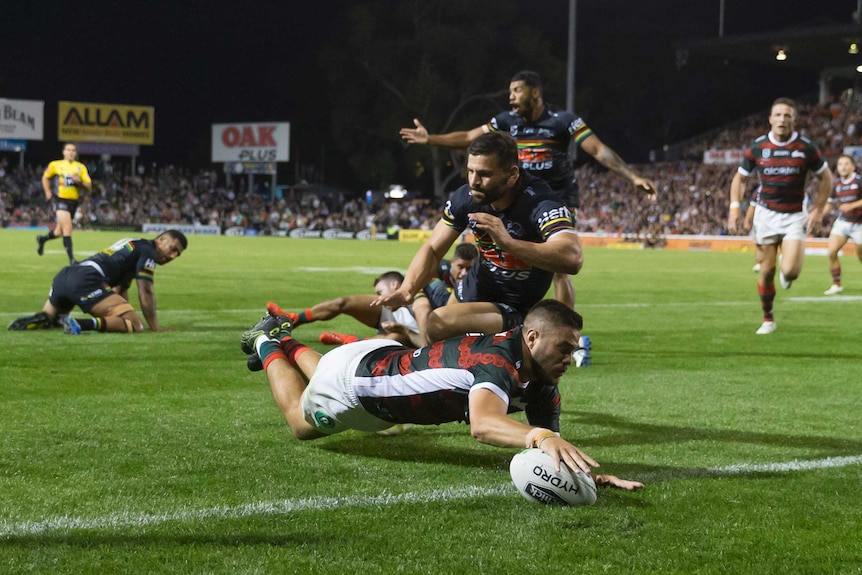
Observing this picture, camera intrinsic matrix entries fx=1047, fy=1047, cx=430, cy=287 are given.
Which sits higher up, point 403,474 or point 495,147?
point 495,147

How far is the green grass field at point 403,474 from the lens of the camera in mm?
3631

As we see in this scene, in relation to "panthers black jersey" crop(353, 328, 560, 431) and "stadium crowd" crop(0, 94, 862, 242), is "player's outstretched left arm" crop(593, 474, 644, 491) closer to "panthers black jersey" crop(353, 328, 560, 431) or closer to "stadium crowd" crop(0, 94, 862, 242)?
"panthers black jersey" crop(353, 328, 560, 431)

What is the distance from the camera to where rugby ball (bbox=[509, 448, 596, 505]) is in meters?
4.14

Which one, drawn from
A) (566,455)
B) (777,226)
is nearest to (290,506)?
(566,455)

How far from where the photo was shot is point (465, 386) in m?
4.44

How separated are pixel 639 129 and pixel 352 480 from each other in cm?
6829

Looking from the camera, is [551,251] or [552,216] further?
[552,216]

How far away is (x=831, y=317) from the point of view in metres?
13.9

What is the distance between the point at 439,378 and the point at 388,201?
62321mm

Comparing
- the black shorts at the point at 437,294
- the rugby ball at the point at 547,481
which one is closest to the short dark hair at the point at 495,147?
the rugby ball at the point at 547,481

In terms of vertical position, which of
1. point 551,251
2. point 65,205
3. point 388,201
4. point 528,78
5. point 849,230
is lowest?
point 551,251

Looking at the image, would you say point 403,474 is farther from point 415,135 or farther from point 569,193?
point 569,193

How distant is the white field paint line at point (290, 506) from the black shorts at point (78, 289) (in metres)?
7.05

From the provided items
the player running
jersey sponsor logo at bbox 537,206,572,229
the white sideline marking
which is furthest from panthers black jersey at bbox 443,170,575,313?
the white sideline marking
